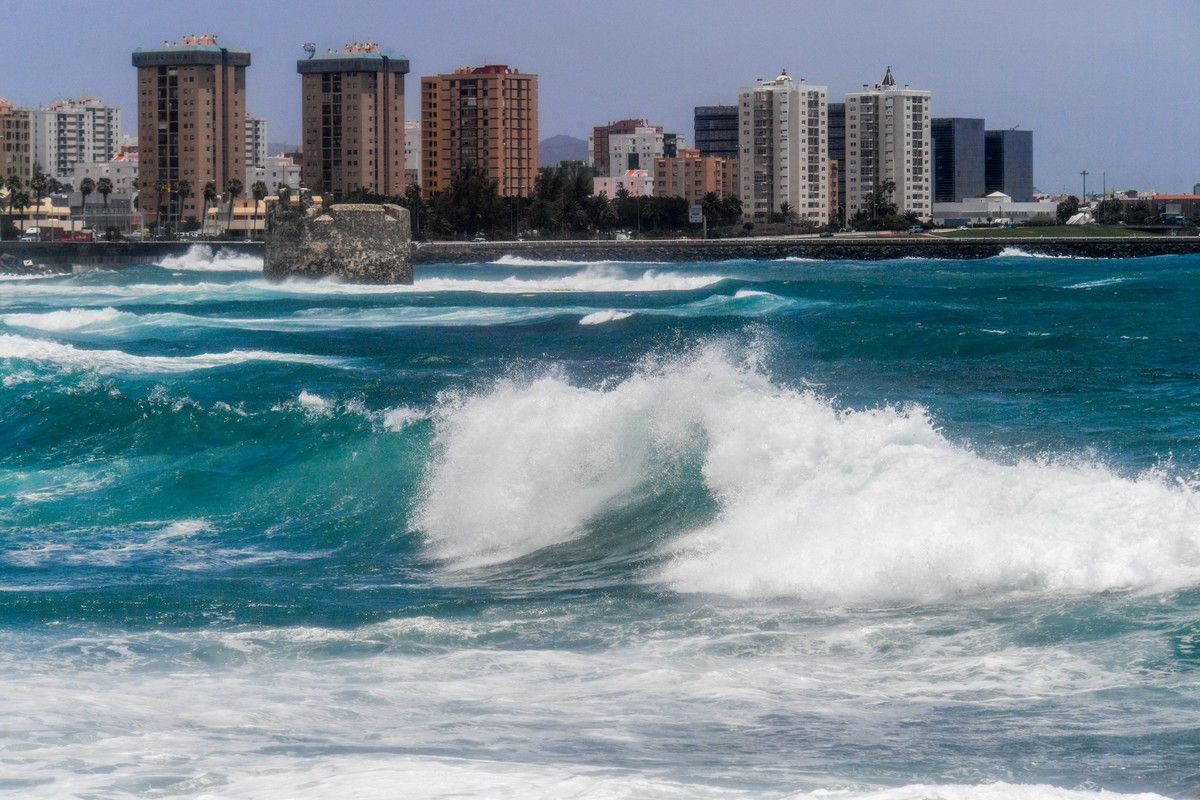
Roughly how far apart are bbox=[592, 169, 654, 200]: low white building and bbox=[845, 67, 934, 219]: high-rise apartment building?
78.0 ft

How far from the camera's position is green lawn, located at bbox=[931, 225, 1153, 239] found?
441 feet

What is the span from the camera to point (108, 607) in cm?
1085

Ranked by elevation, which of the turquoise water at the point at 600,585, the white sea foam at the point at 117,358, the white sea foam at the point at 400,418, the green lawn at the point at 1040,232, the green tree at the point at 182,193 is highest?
the green tree at the point at 182,193

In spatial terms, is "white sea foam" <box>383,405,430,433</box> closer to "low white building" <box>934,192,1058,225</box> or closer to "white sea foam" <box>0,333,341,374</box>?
"white sea foam" <box>0,333,341,374</box>

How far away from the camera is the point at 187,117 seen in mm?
A: 148375

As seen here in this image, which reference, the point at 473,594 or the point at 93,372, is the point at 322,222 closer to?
the point at 93,372

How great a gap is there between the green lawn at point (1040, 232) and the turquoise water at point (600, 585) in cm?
11315

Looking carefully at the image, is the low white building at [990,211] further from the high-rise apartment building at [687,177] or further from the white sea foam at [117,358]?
the white sea foam at [117,358]

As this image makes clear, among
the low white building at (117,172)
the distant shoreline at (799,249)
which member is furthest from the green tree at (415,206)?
the low white building at (117,172)

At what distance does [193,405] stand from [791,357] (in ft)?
42.0

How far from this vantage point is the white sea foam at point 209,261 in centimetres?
9657

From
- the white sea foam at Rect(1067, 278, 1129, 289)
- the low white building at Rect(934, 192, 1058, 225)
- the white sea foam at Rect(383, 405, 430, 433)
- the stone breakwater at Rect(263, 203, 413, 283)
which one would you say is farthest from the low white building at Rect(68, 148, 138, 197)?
the white sea foam at Rect(383, 405, 430, 433)

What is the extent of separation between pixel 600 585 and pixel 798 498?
1.87m

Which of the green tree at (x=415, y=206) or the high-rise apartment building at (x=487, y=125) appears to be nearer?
the green tree at (x=415, y=206)
